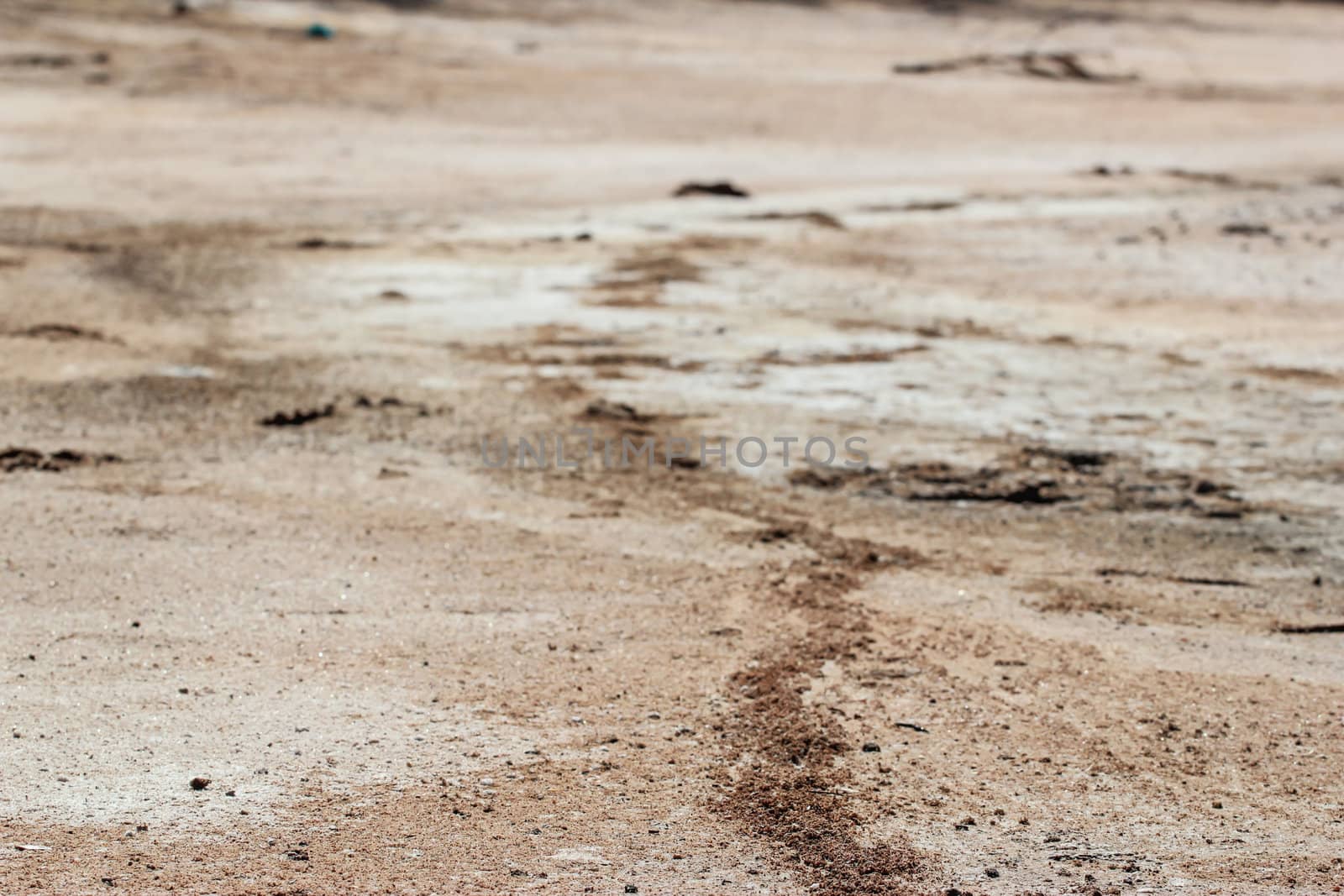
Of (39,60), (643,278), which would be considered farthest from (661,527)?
(39,60)

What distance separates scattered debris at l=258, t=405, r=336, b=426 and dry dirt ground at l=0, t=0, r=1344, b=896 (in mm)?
47

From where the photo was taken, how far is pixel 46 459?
6500mm

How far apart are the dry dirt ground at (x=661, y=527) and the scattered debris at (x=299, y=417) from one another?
47mm

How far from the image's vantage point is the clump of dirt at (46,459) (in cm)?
641

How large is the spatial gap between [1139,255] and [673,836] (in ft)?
24.2

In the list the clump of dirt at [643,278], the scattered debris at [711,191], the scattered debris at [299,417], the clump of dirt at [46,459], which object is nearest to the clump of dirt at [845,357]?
the clump of dirt at [643,278]

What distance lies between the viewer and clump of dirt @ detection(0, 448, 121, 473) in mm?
6406

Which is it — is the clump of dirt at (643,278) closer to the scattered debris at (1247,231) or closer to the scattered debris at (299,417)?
the scattered debris at (299,417)

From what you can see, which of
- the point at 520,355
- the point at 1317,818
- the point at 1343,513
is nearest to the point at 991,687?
the point at 1317,818

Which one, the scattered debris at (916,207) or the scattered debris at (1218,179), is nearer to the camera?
the scattered debris at (916,207)

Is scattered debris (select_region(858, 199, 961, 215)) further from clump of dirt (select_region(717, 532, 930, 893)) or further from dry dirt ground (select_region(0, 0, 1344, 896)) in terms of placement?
clump of dirt (select_region(717, 532, 930, 893))

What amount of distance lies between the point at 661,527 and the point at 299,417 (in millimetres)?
2051

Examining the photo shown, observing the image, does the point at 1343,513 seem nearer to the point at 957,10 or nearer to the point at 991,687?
the point at 991,687

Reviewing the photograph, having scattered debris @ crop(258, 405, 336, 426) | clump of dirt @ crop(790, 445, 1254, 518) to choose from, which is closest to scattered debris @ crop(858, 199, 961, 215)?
clump of dirt @ crop(790, 445, 1254, 518)
